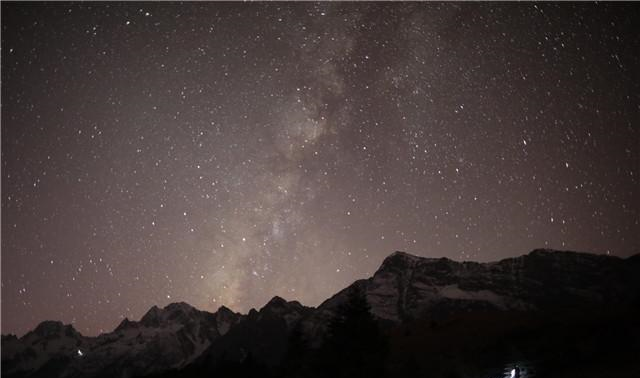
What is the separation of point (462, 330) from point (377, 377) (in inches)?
5917

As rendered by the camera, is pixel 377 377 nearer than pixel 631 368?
Yes

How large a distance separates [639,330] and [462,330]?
352 ft

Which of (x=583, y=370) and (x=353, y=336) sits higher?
(x=353, y=336)

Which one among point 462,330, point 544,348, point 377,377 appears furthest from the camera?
point 462,330

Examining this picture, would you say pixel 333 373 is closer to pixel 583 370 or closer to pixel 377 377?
pixel 377 377

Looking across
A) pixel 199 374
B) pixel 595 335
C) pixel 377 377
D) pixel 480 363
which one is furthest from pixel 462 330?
pixel 377 377

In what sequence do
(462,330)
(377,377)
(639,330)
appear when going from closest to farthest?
(377,377)
(639,330)
(462,330)

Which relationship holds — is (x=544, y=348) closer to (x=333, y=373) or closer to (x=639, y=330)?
(x=639, y=330)

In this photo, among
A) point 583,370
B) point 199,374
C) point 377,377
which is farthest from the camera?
point 199,374

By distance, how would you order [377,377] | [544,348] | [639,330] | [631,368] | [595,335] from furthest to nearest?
1. [544,348]
2. [595,335]
3. [639,330]
4. [631,368]
5. [377,377]

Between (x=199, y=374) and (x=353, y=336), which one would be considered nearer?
(x=353, y=336)

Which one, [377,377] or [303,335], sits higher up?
[303,335]

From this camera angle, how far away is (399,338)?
166m

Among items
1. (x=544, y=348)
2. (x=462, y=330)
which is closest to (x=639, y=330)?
(x=544, y=348)
